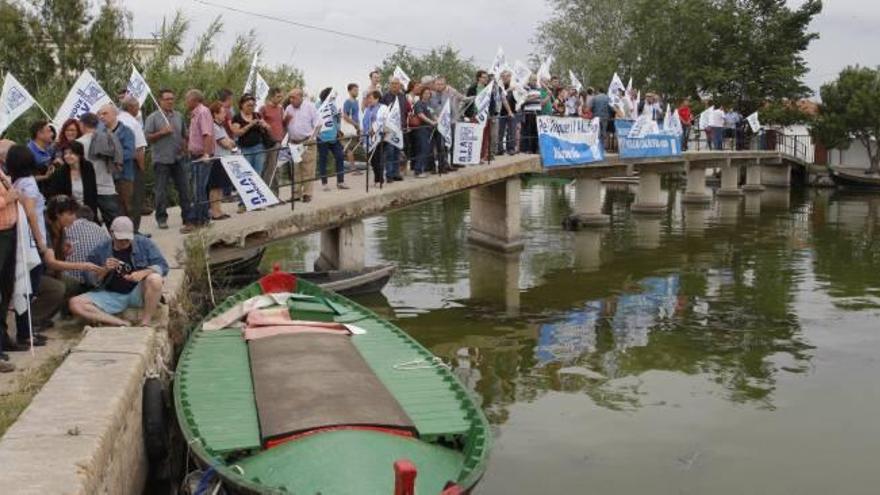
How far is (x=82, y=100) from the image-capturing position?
11711 mm

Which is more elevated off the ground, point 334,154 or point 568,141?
point 568,141

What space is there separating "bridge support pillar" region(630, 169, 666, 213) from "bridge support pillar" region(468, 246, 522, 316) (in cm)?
940

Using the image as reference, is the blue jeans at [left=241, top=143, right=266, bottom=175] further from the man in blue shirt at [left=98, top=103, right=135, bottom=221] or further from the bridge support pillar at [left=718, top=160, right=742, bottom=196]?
the bridge support pillar at [left=718, top=160, right=742, bottom=196]

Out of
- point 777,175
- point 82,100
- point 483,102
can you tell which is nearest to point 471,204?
point 483,102

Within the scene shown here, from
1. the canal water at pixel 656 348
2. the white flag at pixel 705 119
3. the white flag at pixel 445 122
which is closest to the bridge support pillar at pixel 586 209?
the canal water at pixel 656 348

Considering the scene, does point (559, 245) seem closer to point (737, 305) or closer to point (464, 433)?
point (737, 305)

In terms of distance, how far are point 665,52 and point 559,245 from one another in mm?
28116

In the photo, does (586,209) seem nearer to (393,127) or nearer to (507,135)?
(507,135)

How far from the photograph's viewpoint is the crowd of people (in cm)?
877

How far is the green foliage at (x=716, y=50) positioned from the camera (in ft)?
146

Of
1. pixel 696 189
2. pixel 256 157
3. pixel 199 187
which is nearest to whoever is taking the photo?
pixel 199 187

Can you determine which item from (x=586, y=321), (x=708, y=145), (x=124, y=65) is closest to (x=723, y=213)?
(x=708, y=145)

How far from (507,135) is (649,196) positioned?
9.58m

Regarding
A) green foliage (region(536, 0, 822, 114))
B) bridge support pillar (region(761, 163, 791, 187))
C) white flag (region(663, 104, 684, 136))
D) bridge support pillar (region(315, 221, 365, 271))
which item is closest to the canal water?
bridge support pillar (region(315, 221, 365, 271))
